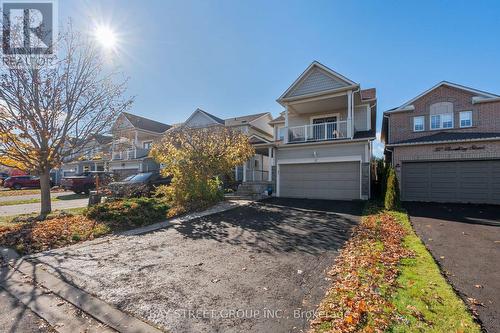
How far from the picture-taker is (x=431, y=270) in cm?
436

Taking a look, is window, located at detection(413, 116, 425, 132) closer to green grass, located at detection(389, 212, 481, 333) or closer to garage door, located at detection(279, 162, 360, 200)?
garage door, located at detection(279, 162, 360, 200)

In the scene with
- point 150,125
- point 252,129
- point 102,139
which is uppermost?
point 150,125

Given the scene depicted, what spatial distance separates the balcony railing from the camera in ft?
50.8

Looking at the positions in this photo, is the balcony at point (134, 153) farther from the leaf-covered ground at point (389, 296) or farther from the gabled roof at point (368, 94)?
the leaf-covered ground at point (389, 296)

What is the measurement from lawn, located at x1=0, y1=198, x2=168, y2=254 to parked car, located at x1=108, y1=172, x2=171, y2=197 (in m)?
3.08

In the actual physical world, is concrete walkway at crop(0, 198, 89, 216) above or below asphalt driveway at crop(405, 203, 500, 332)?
below

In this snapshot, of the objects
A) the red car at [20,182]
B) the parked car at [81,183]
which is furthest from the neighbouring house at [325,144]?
the red car at [20,182]

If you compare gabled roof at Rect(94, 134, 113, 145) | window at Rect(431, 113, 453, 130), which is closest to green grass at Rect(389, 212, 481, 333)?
gabled roof at Rect(94, 134, 113, 145)

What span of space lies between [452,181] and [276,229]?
11335mm

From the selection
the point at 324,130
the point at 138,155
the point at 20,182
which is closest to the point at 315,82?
the point at 324,130

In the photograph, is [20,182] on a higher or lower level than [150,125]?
lower

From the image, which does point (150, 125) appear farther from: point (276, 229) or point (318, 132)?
point (276, 229)

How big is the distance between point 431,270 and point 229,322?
3.67 metres

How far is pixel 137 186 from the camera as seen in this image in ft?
45.8
